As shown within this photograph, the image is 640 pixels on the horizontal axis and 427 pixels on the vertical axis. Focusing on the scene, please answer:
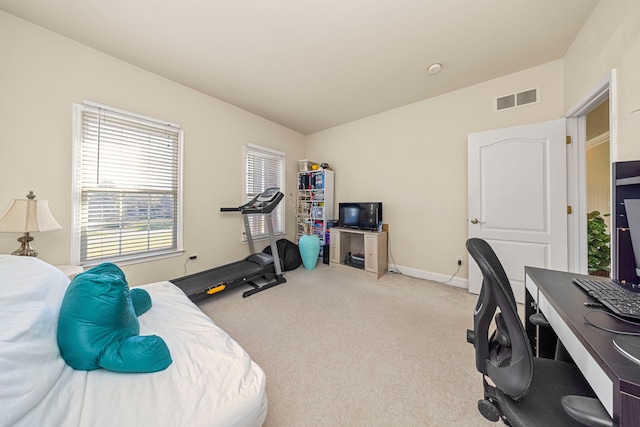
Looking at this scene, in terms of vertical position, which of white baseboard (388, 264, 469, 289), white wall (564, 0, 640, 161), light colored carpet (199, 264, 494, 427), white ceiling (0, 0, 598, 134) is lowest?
light colored carpet (199, 264, 494, 427)

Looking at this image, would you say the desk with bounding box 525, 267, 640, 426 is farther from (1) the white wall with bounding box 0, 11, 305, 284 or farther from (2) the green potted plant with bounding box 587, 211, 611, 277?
(1) the white wall with bounding box 0, 11, 305, 284

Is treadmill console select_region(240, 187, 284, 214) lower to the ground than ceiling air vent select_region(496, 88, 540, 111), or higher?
lower

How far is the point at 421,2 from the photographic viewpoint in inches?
65.3

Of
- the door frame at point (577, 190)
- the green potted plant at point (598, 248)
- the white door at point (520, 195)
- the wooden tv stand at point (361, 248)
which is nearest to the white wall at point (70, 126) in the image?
the wooden tv stand at point (361, 248)

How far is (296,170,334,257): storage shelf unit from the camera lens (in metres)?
4.05

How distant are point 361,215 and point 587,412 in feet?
10.2

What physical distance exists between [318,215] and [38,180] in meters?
3.39

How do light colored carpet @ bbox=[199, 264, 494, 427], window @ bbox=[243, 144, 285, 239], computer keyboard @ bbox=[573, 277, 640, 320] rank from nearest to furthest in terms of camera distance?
computer keyboard @ bbox=[573, 277, 640, 320] < light colored carpet @ bbox=[199, 264, 494, 427] < window @ bbox=[243, 144, 285, 239]

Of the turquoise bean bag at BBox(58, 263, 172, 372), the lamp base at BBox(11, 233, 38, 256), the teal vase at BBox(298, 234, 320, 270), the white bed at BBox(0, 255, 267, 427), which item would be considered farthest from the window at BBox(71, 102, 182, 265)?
the teal vase at BBox(298, 234, 320, 270)

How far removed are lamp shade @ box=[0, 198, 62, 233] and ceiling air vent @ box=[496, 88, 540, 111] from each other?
474 cm

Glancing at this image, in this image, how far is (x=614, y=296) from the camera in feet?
3.01

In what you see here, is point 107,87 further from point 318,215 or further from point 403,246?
point 403,246

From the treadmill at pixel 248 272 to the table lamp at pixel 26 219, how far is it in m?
1.15

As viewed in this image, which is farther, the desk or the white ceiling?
the white ceiling
